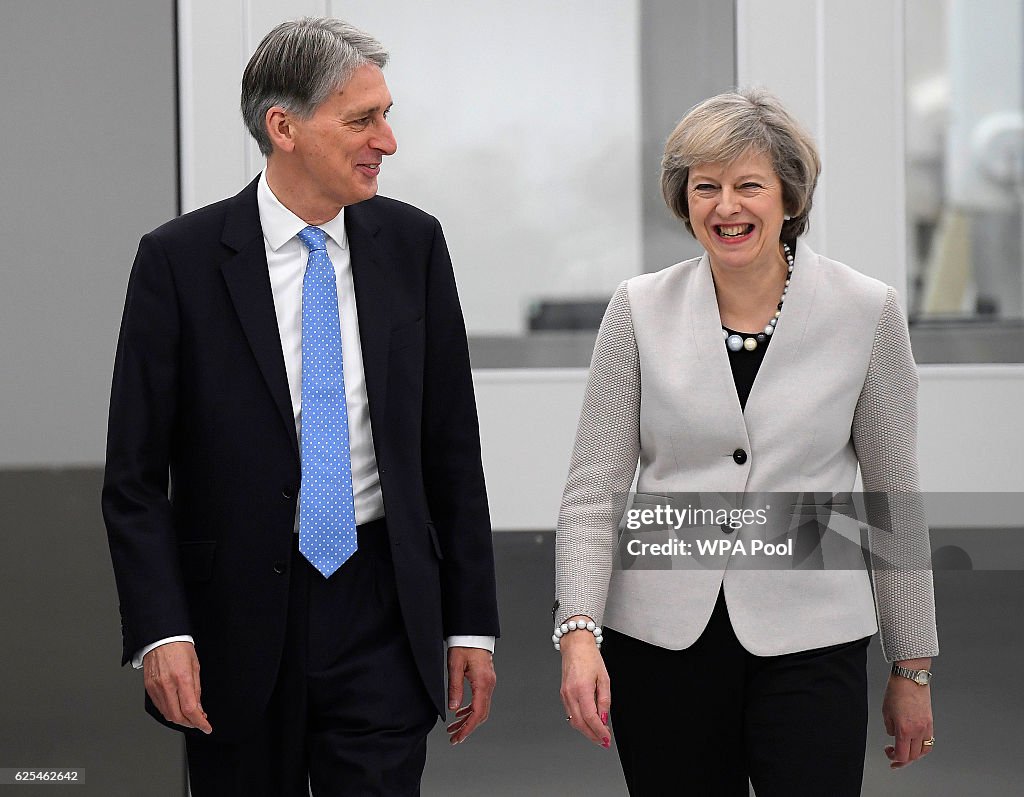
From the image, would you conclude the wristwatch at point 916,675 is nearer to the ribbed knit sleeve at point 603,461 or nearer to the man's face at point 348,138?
the ribbed knit sleeve at point 603,461

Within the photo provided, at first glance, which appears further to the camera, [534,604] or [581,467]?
[534,604]

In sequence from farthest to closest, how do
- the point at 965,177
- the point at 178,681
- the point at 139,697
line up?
the point at 139,697
the point at 965,177
the point at 178,681

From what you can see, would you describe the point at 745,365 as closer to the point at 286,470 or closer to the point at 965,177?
the point at 286,470

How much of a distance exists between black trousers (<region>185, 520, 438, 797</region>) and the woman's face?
74cm

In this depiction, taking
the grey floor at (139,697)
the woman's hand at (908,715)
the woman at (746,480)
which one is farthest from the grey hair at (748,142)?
the grey floor at (139,697)

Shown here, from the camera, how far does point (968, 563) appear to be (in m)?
3.61

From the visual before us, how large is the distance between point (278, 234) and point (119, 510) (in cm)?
54

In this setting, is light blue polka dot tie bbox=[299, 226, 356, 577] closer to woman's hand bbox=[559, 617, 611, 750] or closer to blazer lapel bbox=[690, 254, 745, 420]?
woman's hand bbox=[559, 617, 611, 750]

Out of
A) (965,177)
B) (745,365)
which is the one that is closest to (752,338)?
(745,365)

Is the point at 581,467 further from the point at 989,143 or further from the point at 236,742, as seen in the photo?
the point at 989,143

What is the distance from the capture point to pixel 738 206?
215 cm

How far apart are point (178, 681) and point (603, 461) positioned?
0.78 meters

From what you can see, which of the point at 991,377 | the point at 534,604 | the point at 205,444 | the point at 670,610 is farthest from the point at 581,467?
the point at 991,377

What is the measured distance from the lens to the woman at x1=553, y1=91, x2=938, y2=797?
2146 millimetres
